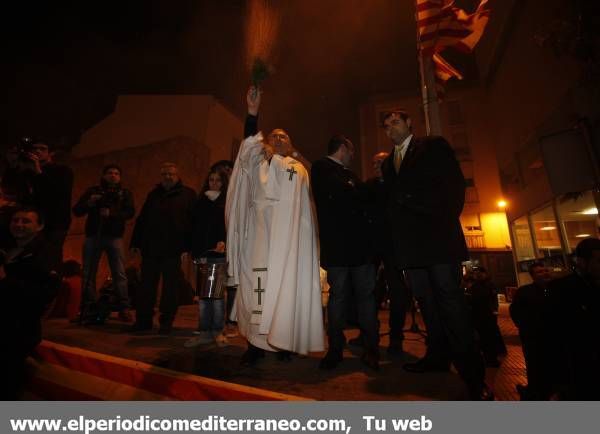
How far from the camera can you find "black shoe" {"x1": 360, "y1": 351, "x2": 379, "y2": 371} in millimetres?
2698

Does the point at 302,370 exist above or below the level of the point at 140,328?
below

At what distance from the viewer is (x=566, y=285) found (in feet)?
8.15

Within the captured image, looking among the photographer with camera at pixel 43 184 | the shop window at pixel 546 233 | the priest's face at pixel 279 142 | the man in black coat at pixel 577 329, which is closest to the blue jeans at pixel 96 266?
the photographer with camera at pixel 43 184

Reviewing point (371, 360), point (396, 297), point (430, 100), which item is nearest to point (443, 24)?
point (430, 100)

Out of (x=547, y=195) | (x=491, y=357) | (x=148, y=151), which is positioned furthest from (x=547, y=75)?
(x=148, y=151)

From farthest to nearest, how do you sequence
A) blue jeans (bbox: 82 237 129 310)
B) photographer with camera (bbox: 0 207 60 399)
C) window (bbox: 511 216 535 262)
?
1. window (bbox: 511 216 535 262)
2. blue jeans (bbox: 82 237 129 310)
3. photographer with camera (bbox: 0 207 60 399)

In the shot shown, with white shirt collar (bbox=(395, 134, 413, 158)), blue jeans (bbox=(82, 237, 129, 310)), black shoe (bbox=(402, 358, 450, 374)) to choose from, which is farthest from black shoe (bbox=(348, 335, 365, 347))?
blue jeans (bbox=(82, 237, 129, 310))

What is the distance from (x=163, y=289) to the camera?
4215 mm

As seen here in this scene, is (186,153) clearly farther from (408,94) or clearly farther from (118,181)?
(408,94)

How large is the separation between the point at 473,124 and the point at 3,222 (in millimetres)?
27455

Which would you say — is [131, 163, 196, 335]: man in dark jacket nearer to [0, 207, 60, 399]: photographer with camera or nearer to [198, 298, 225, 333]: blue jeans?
[198, 298, 225, 333]: blue jeans

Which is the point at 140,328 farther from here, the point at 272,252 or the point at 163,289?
the point at 272,252

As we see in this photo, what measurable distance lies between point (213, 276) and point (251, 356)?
1205 mm

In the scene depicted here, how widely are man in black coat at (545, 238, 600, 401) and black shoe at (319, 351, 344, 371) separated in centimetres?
157
